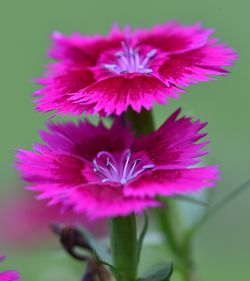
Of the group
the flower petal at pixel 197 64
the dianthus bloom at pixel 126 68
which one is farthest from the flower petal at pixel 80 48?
the flower petal at pixel 197 64

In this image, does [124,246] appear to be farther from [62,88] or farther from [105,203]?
[62,88]

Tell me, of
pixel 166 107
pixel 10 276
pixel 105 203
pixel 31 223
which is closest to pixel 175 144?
pixel 105 203

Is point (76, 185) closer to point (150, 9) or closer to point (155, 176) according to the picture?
point (155, 176)

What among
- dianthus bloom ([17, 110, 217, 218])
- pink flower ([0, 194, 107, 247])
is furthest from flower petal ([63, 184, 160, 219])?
pink flower ([0, 194, 107, 247])

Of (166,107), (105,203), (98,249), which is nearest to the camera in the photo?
(105,203)

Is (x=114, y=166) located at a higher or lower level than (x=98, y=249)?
higher
